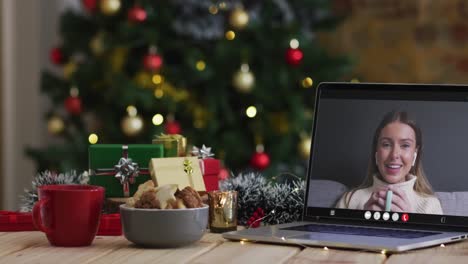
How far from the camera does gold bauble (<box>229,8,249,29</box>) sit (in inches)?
133

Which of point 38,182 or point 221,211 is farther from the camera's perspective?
point 38,182

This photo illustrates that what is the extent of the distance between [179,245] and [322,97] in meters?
0.33

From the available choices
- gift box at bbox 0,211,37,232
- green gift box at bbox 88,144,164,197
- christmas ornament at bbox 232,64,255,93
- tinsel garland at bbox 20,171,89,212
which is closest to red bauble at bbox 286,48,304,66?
christmas ornament at bbox 232,64,255,93

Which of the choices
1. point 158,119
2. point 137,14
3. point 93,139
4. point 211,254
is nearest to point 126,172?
point 211,254

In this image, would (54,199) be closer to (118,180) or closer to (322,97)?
(118,180)

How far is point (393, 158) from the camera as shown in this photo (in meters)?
1.37

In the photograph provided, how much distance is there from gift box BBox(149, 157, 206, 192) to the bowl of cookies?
0.40 ft

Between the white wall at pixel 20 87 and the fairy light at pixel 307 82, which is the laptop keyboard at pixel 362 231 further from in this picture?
the white wall at pixel 20 87

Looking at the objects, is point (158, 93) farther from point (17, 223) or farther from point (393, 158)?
point (393, 158)

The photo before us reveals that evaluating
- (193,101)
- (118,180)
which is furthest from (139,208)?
(193,101)

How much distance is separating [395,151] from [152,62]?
2.06 meters

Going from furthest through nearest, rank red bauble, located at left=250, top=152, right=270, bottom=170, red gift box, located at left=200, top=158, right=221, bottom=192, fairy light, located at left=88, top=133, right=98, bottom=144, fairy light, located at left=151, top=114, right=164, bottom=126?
red bauble, located at left=250, top=152, right=270, bottom=170, fairy light, located at left=151, top=114, right=164, bottom=126, fairy light, located at left=88, top=133, right=98, bottom=144, red gift box, located at left=200, top=158, right=221, bottom=192

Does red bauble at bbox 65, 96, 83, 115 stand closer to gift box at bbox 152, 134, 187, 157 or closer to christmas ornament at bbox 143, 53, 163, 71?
christmas ornament at bbox 143, 53, 163, 71

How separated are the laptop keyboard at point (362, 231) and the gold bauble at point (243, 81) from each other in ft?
6.46
